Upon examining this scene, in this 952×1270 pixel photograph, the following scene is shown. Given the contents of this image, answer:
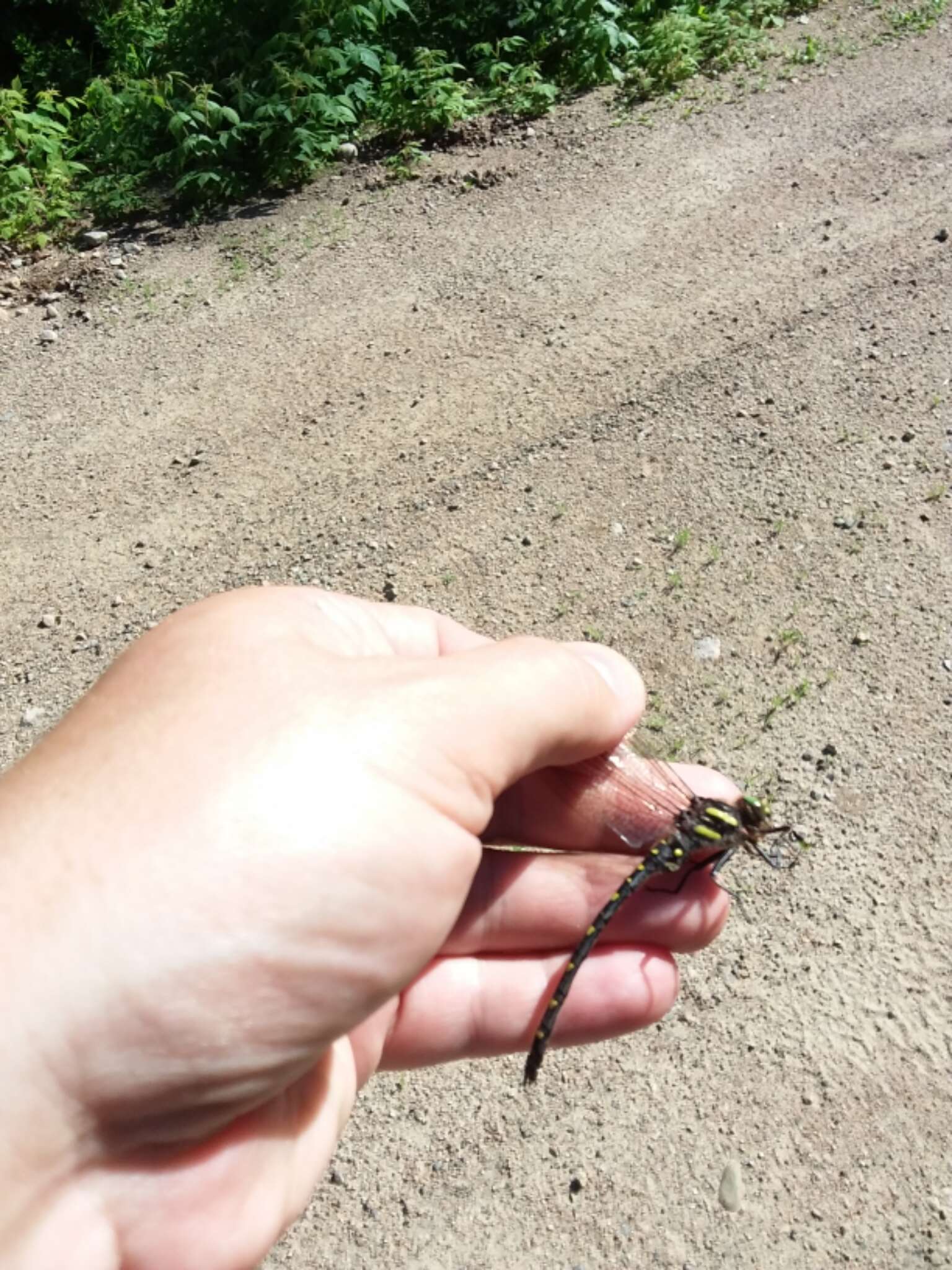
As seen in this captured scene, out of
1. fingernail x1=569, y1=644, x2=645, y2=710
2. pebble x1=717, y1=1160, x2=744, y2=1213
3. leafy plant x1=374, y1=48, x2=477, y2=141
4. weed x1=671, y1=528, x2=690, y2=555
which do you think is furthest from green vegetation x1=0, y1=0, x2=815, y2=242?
pebble x1=717, y1=1160, x2=744, y2=1213

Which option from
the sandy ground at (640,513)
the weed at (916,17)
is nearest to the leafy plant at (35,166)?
the sandy ground at (640,513)

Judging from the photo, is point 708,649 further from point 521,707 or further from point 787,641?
point 521,707

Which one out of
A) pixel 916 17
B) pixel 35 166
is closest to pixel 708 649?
pixel 35 166

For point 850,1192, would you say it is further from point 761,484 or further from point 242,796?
point 761,484

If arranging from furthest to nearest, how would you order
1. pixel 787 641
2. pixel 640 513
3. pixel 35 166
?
pixel 35 166 → pixel 640 513 → pixel 787 641

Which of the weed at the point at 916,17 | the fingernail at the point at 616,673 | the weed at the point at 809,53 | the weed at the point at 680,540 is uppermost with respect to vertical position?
the weed at the point at 916,17

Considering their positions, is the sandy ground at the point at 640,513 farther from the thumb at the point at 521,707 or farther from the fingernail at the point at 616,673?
the thumb at the point at 521,707
